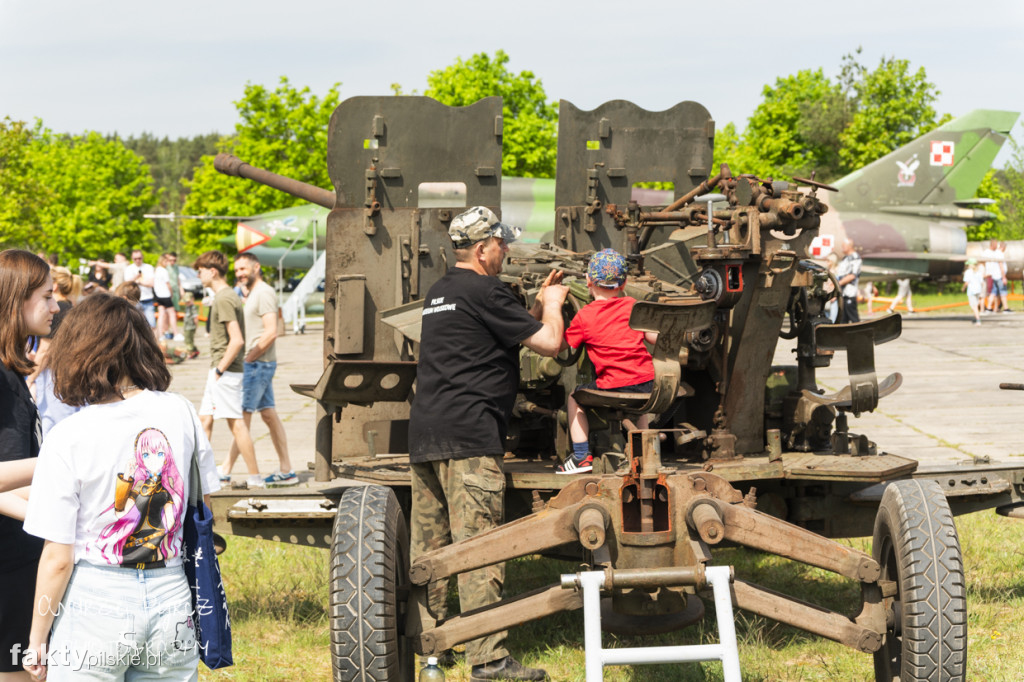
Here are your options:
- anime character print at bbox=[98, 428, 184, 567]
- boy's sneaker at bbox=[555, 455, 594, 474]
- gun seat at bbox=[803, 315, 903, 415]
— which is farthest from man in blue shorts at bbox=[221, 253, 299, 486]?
anime character print at bbox=[98, 428, 184, 567]

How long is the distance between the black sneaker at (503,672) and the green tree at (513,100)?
34.2 meters

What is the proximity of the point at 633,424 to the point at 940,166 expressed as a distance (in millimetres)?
31394

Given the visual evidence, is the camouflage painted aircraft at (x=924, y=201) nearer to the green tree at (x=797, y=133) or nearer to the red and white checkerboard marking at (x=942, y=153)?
the red and white checkerboard marking at (x=942, y=153)

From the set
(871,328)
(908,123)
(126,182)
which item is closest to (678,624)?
(871,328)

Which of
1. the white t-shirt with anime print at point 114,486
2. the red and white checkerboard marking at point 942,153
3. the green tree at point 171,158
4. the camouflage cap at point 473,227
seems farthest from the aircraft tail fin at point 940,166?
the green tree at point 171,158

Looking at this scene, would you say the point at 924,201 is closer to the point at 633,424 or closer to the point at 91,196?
the point at 633,424

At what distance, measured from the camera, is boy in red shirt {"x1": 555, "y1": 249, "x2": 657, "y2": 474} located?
582cm

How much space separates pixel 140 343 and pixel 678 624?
2527mm

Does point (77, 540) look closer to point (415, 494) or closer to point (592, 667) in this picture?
point (592, 667)

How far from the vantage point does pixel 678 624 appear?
480cm

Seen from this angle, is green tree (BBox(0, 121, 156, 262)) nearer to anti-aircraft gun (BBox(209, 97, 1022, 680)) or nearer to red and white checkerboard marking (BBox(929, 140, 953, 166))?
red and white checkerboard marking (BBox(929, 140, 953, 166))

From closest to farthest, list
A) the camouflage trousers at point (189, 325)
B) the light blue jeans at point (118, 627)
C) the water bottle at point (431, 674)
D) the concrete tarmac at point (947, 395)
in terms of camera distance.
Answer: the light blue jeans at point (118, 627) < the water bottle at point (431, 674) < the concrete tarmac at point (947, 395) < the camouflage trousers at point (189, 325)

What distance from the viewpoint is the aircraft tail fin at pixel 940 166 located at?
34.0 m

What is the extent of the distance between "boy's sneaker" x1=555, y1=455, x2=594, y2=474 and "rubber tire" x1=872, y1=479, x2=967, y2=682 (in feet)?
5.66
